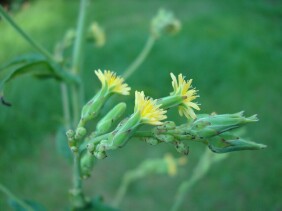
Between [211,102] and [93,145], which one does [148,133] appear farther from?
[211,102]

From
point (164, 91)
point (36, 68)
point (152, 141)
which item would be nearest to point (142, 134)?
point (152, 141)

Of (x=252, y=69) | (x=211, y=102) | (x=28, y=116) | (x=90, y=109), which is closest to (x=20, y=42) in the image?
(x=28, y=116)

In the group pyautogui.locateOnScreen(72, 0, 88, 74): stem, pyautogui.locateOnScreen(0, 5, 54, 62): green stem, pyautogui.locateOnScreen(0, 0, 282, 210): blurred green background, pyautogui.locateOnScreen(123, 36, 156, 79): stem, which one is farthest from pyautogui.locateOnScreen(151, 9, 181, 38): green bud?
pyautogui.locateOnScreen(0, 0, 282, 210): blurred green background

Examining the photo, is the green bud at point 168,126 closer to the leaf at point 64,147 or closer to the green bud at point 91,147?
the green bud at point 91,147

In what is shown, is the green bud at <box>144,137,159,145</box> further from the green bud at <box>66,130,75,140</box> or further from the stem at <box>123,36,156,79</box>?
the stem at <box>123,36,156,79</box>

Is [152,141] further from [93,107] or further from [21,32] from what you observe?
[21,32]

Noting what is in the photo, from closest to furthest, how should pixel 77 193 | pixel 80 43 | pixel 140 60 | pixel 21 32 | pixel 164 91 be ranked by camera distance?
pixel 77 193, pixel 21 32, pixel 80 43, pixel 140 60, pixel 164 91

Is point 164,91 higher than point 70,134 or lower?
higher
